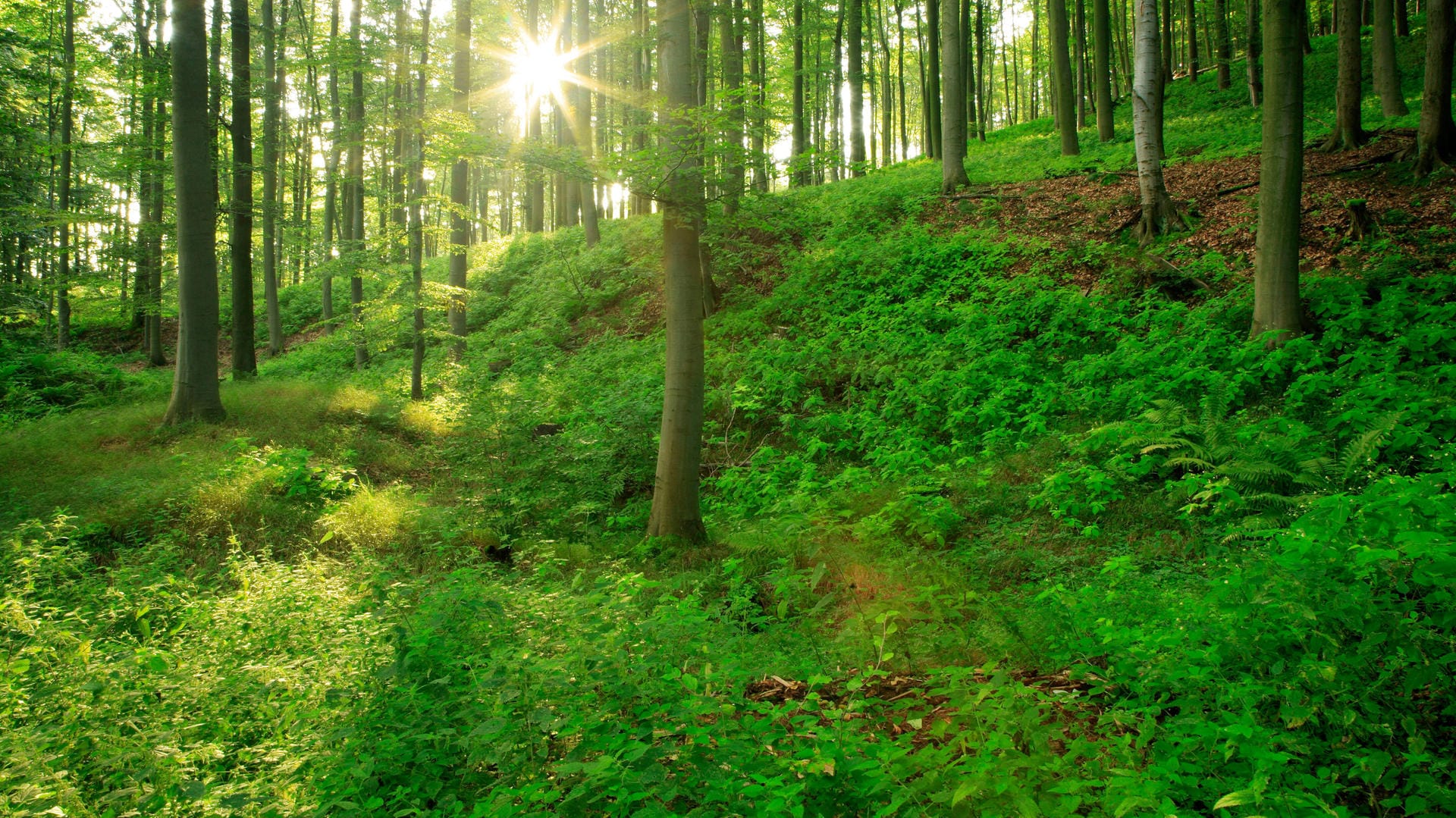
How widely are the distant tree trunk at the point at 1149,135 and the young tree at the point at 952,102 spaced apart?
371 cm

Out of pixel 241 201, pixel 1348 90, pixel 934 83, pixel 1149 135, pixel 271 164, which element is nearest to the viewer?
pixel 1149 135

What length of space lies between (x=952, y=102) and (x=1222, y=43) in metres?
17.7

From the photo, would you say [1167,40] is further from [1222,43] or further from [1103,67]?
[1103,67]

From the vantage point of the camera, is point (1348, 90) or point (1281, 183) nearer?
point (1281, 183)

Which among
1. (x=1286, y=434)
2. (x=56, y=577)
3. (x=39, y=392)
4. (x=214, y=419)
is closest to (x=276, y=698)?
(x=56, y=577)

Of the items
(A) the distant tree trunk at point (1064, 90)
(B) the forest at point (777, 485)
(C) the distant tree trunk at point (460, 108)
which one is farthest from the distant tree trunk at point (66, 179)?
(A) the distant tree trunk at point (1064, 90)

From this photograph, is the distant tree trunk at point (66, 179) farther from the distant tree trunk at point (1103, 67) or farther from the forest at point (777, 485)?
the distant tree trunk at point (1103, 67)

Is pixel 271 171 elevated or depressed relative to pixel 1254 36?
depressed

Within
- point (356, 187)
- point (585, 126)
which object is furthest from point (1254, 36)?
point (356, 187)

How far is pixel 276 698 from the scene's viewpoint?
365 cm

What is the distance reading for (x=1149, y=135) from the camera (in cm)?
1133

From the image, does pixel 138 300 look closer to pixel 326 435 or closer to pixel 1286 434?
pixel 326 435

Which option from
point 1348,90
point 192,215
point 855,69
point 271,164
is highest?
point 855,69

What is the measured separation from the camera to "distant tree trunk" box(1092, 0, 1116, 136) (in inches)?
696
